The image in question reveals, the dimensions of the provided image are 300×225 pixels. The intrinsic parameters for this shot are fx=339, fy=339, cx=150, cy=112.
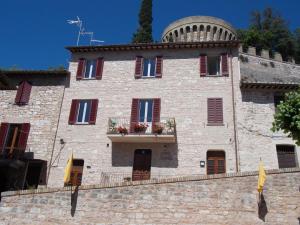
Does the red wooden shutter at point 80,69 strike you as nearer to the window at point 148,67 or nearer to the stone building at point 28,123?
the stone building at point 28,123

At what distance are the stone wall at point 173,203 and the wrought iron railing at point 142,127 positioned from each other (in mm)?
5886

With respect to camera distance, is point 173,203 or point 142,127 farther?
point 142,127

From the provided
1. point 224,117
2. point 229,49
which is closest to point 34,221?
point 224,117

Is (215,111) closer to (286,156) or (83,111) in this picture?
(286,156)

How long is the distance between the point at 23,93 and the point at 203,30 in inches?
969

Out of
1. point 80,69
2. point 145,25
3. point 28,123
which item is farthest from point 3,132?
point 145,25

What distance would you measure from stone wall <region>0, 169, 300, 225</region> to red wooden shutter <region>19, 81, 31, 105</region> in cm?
957

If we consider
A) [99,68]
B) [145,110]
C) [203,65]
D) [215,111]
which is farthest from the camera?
[99,68]

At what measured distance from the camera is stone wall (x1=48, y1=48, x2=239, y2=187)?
19.6 metres

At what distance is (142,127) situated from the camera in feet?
64.5

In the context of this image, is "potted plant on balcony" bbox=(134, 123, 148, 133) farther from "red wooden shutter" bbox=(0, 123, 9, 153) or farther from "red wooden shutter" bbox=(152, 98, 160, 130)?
"red wooden shutter" bbox=(0, 123, 9, 153)

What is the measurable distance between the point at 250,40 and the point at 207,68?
23380 mm

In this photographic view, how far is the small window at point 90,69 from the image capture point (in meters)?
23.0

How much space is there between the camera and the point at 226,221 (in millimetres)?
13031
